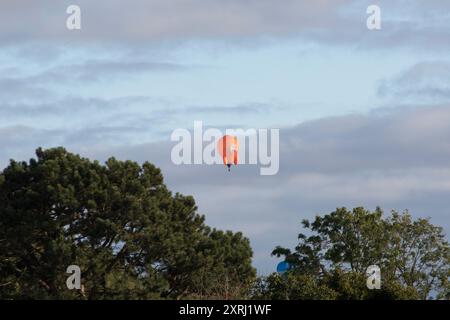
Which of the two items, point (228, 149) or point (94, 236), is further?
point (94, 236)

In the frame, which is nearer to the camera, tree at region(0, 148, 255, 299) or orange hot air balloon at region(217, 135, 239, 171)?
orange hot air balloon at region(217, 135, 239, 171)

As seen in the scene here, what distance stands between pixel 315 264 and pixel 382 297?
19.0 meters

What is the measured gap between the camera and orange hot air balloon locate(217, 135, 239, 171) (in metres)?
→ 45.6

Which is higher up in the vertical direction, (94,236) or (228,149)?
(228,149)

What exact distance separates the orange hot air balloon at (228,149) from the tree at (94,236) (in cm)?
917

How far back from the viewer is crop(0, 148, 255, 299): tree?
5435 cm

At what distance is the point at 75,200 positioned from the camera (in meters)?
55.8

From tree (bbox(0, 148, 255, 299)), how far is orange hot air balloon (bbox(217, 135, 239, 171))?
9.17m

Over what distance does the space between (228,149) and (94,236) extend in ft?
42.6

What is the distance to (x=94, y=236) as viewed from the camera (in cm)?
5603

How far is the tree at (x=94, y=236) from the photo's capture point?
178ft

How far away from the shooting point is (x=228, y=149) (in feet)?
150
